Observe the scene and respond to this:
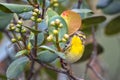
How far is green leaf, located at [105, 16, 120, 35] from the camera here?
162 centimetres

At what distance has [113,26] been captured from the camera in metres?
1.65

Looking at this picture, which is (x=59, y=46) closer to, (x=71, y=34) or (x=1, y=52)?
(x=71, y=34)

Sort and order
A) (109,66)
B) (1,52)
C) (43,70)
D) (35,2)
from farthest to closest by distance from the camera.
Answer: (109,66) < (1,52) < (43,70) < (35,2)

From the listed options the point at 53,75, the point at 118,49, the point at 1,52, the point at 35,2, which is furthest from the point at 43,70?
the point at 118,49

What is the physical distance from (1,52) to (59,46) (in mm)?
1156

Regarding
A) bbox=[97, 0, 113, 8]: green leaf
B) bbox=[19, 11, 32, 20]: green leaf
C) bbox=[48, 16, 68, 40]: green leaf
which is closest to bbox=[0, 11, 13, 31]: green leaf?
bbox=[19, 11, 32, 20]: green leaf

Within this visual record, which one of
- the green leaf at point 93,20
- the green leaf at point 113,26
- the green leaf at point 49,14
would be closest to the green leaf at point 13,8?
the green leaf at point 49,14

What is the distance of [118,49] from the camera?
9.02 ft

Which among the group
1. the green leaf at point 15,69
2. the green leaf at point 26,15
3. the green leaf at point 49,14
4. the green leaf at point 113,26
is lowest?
the green leaf at point 113,26

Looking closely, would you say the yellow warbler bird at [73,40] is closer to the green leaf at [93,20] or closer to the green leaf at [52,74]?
the green leaf at [93,20]

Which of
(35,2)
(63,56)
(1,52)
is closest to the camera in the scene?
(63,56)

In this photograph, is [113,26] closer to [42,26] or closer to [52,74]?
[52,74]

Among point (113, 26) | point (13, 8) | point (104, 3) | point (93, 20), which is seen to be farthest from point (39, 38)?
point (113, 26)

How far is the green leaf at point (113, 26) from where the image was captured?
162 centimetres
